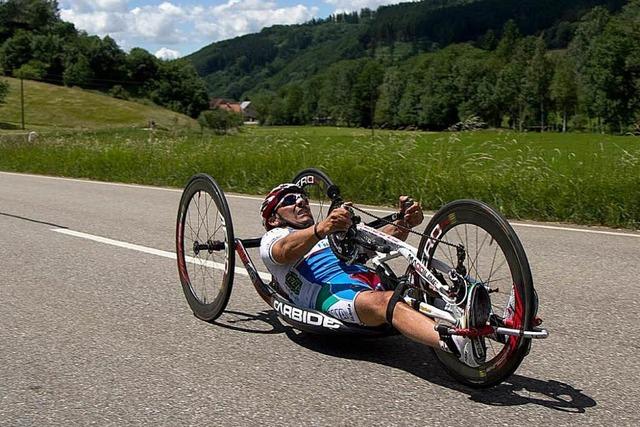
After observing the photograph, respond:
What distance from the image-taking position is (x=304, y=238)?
414 centimetres

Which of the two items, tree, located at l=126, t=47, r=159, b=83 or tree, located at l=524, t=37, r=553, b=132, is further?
tree, located at l=126, t=47, r=159, b=83

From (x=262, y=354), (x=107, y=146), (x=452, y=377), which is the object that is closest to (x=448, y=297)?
(x=452, y=377)

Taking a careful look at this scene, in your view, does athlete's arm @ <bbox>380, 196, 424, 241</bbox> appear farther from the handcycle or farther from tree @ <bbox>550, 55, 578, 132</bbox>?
tree @ <bbox>550, 55, 578, 132</bbox>

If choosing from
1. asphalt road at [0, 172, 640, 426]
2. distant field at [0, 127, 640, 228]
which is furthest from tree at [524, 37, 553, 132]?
asphalt road at [0, 172, 640, 426]

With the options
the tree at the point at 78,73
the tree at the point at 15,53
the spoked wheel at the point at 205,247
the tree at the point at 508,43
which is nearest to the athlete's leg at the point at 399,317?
the spoked wheel at the point at 205,247

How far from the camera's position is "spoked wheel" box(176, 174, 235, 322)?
4.89 m

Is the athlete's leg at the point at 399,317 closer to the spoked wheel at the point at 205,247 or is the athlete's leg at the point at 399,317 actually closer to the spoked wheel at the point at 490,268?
the spoked wheel at the point at 490,268

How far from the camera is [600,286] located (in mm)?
6047

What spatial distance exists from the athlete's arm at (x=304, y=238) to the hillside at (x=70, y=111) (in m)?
93.9

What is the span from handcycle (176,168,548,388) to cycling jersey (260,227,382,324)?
0.17 feet

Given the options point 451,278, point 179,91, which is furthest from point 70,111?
point 451,278

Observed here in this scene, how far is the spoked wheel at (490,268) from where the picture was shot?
335cm

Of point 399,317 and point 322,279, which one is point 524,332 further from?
point 322,279

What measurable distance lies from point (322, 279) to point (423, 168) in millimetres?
Answer: 8257
